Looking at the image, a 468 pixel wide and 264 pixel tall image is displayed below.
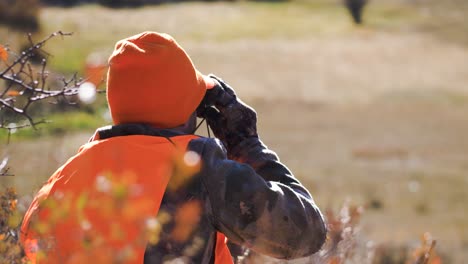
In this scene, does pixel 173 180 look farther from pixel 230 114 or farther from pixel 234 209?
pixel 230 114

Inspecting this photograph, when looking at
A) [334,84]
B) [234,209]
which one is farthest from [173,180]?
[334,84]

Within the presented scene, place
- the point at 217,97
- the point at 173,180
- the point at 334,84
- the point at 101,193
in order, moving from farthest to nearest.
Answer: the point at 334,84
the point at 217,97
the point at 173,180
the point at 101,193

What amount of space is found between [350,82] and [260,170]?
144 feet

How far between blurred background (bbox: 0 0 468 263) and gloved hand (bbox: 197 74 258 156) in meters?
0.49

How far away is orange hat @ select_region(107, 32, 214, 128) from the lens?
2732 mm

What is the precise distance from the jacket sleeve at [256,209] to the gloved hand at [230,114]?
23 cm

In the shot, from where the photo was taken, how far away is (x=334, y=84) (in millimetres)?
45969

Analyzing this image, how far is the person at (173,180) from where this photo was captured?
263 cm

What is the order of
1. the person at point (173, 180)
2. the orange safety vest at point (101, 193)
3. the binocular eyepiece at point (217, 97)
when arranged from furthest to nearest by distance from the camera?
the binocular eyepiece at point (217, 97) → the person at point (173, 180) → the orange safety vest at point (101, 193)

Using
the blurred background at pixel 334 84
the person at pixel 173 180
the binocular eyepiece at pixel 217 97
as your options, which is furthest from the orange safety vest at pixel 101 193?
the blurred background at pixel 334 84

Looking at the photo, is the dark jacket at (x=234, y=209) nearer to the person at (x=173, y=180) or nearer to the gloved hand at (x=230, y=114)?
the person at (x=173, y=180)

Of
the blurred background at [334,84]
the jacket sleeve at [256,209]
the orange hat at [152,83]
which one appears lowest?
the blurred background at [334,84]

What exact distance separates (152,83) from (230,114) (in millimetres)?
410

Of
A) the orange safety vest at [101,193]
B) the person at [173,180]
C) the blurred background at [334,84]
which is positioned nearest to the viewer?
the orange safety vest at [101,193]
